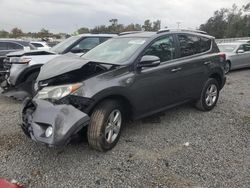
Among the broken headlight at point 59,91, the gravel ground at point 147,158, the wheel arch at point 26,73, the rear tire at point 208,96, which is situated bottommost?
the gravel ground at point 147,158

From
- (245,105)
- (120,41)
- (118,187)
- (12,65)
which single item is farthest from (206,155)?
(12,65)

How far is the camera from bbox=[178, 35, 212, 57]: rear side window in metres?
5.66

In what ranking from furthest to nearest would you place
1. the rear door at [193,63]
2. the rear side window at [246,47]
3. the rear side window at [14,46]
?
the rear side window at [246,47]
the rear side window at [14,46]
the rear door at [193,63]

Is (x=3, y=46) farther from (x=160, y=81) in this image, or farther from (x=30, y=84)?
(x=160, y=81)

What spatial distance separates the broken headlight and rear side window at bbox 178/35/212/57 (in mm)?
2491

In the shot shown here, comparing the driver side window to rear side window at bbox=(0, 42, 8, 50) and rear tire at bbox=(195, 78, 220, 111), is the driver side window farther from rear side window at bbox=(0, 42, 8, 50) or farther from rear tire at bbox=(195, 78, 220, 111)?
rear side window at bbox=(0, 42, 8, 50)

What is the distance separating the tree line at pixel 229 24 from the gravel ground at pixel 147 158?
197 ft

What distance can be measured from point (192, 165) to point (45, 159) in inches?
77.4

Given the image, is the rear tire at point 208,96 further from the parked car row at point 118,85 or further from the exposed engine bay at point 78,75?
the exposed engine bay at point 78,75

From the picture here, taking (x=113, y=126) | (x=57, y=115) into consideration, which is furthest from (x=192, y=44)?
(x=57, y=115)

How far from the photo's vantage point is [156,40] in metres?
5.11

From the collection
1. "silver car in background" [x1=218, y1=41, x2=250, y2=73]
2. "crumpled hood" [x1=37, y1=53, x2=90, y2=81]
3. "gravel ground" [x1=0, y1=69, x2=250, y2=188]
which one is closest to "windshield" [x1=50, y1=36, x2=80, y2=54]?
"gravel ground" [x1=0, y1=69, x2=250, y2=188]

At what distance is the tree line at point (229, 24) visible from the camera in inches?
2506

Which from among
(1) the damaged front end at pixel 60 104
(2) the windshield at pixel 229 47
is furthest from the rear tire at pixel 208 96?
(2) the windshield at pixel 229 47
